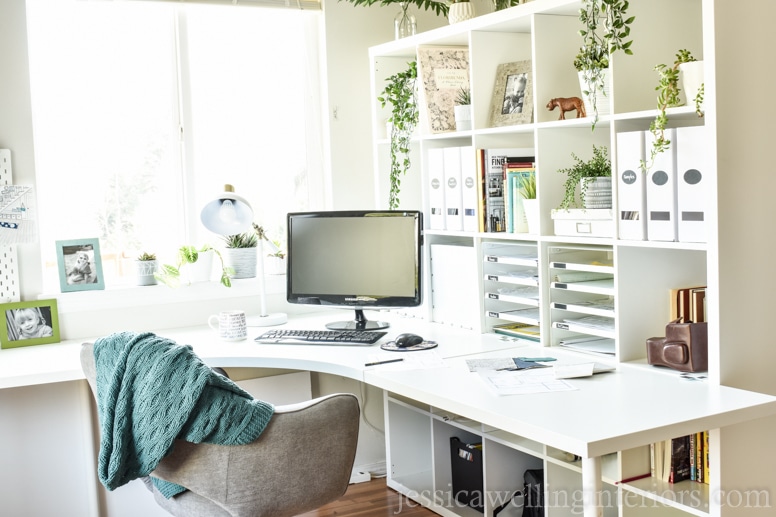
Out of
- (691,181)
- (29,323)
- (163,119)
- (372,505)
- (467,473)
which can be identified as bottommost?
(372,505)

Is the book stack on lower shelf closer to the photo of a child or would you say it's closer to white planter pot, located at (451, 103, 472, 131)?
white planter pot, located at (451, 103, 472, 131)

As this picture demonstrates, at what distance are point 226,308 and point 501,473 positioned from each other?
4.33 ft

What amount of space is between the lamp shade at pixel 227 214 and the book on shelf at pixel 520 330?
1004 millimetres

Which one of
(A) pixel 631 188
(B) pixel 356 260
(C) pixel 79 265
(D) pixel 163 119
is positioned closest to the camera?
(A) pixel 631 188

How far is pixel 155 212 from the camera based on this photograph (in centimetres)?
362

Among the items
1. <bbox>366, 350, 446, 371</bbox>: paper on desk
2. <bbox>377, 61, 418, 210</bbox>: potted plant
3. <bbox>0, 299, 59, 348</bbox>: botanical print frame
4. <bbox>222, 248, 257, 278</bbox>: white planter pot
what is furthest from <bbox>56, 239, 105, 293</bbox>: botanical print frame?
<bbox>366, 350, 446, 371</bbox>: paper on desk

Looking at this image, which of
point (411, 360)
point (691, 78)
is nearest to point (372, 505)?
point (411, 360)

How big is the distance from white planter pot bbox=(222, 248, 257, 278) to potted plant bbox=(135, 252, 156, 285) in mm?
301

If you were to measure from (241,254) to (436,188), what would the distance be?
0.89 m

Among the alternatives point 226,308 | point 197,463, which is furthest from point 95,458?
point 197,463

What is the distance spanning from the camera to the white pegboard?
3242mm

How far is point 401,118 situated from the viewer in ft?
11.3

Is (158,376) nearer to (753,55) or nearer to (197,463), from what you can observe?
(197,463)

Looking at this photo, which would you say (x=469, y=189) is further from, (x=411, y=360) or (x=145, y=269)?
(x=145, y=269)
